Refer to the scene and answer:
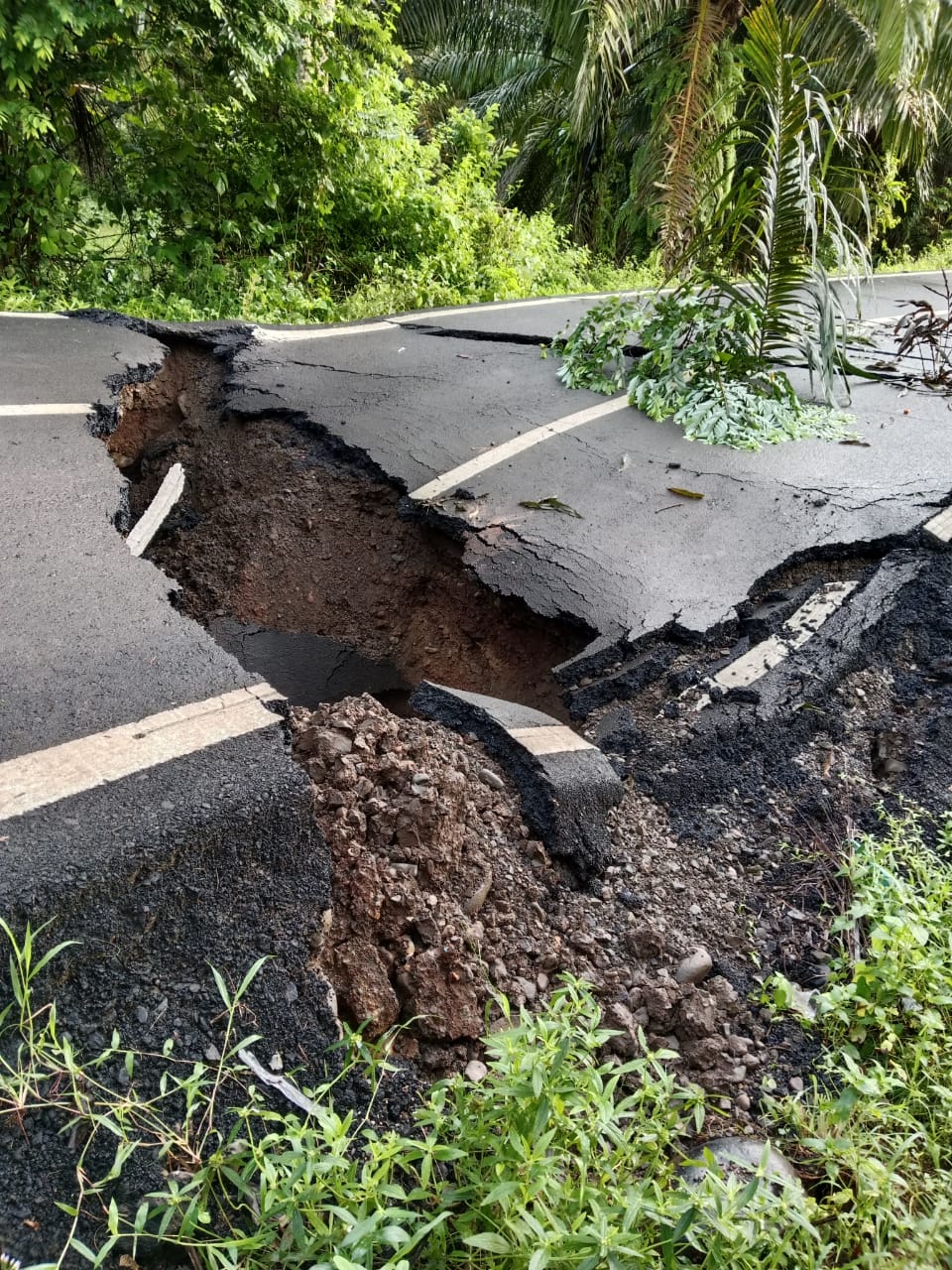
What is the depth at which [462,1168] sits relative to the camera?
203cm

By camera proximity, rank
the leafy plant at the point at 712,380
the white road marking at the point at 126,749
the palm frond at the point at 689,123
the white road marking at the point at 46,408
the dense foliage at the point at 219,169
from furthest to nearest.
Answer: the palm frond at the point at 689,123 → the dense foliage at the point at 219,169 → the leafy plant at the point at 712,380 → the white road marking at the point at 46,408 → the white road marking at the point at 126,749

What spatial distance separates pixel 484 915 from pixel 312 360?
4.74 meters

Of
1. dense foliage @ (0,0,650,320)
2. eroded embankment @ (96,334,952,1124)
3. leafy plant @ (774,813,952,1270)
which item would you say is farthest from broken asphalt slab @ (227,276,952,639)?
dense foliage @ (0,0,650,320)

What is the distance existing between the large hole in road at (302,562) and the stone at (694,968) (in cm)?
192

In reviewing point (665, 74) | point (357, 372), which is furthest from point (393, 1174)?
point (665, 74)

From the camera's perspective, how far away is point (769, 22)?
5793 mm

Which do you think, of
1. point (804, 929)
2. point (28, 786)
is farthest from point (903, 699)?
point (28, 786)

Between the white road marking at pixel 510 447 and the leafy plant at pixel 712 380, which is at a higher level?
the leafy plant at pixel 712 380

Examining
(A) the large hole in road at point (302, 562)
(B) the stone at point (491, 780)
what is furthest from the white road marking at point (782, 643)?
(A) the large hole in road at point (302, 562)

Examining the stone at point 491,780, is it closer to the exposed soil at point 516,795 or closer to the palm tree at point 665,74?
the exposed soil at point 516,795

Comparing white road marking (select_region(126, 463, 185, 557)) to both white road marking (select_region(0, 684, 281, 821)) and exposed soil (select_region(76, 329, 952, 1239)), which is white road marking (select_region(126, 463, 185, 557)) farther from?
white road marking (select_region(0, 684, 281, 821))

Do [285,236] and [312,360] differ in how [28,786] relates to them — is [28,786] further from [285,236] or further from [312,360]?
[285,236]

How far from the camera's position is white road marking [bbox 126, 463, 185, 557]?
16.6 ft

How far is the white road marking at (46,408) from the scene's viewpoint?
16.2 feet
